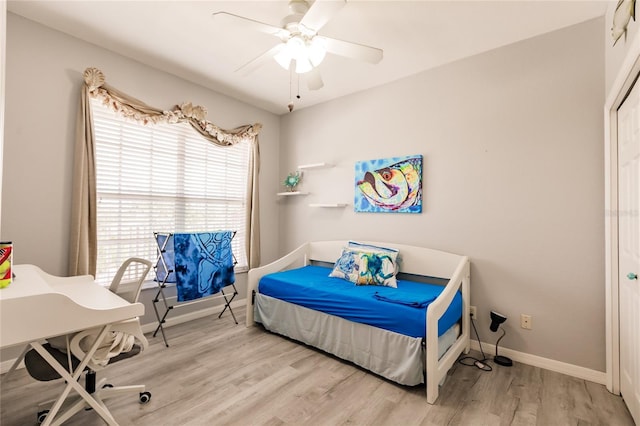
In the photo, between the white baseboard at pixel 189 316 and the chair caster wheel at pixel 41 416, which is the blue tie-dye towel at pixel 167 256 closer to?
the white baseboard at pixel 189 316

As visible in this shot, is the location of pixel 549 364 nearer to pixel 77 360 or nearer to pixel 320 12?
pixel 320 12

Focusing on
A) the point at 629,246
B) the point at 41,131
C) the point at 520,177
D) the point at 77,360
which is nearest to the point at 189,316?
the point at 77,360

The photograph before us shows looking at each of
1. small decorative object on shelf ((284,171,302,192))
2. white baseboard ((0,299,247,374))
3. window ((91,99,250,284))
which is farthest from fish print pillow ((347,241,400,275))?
white baseboard ((0,299,247,374))

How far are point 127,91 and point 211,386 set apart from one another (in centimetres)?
267

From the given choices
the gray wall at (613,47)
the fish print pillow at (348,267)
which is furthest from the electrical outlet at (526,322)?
the gray wall at (613,47)

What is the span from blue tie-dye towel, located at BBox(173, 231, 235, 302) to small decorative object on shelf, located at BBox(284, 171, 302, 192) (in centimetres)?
123

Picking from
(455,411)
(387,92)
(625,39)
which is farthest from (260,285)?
(625,39)

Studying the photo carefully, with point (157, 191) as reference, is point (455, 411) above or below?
below

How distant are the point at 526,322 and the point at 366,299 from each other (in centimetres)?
133

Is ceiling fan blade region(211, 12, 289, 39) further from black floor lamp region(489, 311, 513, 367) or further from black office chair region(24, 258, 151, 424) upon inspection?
black floor lamp region(489, 311, 513, 367)

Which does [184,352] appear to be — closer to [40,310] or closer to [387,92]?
[40,310]

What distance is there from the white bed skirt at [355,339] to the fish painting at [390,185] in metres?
1.24

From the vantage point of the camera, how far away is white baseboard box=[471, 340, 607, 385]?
7.06ft

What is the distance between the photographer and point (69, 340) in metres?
1.46
